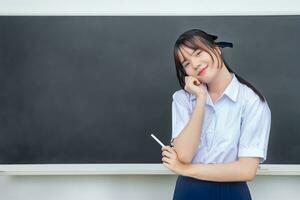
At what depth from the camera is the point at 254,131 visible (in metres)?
1.31

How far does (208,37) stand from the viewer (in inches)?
54.6

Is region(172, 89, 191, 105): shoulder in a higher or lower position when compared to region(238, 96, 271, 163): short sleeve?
higher

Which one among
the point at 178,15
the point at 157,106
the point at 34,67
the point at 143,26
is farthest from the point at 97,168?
the point at 178,15

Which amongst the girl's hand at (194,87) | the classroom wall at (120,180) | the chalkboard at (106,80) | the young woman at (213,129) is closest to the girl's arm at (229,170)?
the young woman at (213,129)

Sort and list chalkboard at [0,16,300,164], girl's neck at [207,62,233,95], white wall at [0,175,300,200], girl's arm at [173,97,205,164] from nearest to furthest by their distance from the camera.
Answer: girl's arm at [173,97,205,164], girl's neck at [207,62,233,95], chalkboard at [0,16,300,164], white wall at [0,175,300,200]

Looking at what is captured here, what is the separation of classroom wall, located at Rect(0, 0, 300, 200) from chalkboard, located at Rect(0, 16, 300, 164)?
0.07m

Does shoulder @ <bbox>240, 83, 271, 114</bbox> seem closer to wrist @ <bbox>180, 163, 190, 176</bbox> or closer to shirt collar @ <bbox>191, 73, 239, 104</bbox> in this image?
shirt collar @ <bbox>191, 73, 239, 104</bbox>

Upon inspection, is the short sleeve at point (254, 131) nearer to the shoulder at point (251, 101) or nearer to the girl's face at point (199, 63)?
the shoulder at point (251, 101)

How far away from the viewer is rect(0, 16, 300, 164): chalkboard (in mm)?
2129

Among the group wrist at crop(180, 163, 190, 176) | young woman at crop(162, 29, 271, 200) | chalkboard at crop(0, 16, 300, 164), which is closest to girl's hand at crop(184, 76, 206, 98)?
young woman at crop(162, 29, 271, 200)

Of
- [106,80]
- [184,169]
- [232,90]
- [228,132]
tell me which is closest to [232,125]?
[228,132]

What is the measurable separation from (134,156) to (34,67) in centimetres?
77

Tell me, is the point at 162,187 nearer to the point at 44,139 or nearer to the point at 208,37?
the point at 44,139

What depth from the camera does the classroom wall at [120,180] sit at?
2178mm
